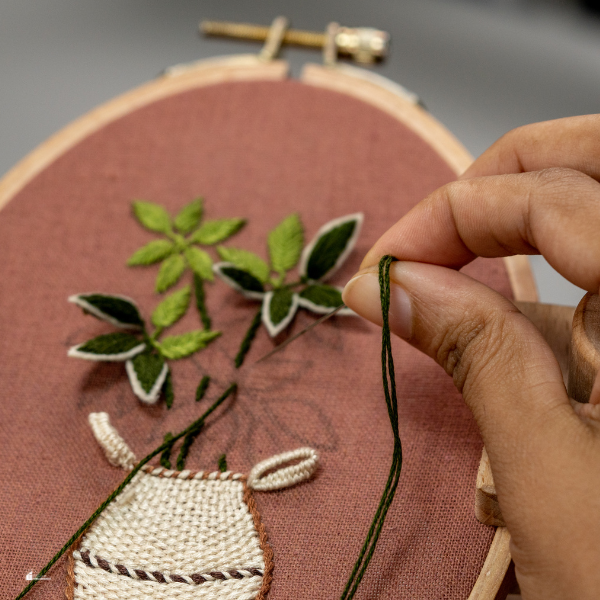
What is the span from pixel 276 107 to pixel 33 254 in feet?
1.55

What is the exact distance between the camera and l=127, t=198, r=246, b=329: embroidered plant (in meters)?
0.85

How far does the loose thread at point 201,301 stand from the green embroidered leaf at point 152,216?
0.11 m

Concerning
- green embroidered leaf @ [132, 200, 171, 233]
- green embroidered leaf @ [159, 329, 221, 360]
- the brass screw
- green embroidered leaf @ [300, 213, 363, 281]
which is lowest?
green embroidered leaf @ [159, 329, 221, 360]

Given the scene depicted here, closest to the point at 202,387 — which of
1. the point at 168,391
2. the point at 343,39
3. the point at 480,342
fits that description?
the point at 168,391

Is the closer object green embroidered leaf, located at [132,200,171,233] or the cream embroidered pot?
the cream embroidered pot

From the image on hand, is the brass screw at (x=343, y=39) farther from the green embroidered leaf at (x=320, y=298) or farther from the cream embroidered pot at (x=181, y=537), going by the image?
the cream embroidered pot at (x=181, y=537)

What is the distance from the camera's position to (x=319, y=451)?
72 cm

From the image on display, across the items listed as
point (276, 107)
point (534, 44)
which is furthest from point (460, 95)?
A: point (276, 107)

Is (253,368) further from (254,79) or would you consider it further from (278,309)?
(254,79)

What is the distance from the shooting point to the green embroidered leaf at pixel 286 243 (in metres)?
0.85

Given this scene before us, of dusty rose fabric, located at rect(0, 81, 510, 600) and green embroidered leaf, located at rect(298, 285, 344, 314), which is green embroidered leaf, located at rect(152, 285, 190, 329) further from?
green embroidered leaf, located at rect(298, 285, 344, 314)

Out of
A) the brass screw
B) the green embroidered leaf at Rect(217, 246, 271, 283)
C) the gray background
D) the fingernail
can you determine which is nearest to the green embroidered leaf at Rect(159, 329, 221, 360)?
the green embroidered leaf at Rect(217, 246, 271, 283)

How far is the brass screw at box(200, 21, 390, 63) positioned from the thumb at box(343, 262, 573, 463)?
75 cm

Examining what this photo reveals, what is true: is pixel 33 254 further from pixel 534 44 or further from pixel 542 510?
pixel 534 44
